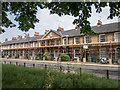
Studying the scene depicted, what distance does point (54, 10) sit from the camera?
22.4 ft

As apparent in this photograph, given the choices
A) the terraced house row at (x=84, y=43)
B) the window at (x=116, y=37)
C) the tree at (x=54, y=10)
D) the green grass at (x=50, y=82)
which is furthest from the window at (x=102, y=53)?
the green grass at (x=50, y=82)

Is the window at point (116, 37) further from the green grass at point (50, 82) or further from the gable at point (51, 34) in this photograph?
the green grass at point (50, 82)

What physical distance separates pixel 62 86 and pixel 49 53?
26.9 m

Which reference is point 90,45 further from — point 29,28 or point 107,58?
point 29,28

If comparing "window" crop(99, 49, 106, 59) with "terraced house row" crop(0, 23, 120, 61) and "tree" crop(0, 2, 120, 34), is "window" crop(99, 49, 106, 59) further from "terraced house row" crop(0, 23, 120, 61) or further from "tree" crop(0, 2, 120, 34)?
"tree" crop(0, 2, 120, 34)

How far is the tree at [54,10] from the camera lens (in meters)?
5.95

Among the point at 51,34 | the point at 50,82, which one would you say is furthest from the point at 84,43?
the point at 50,82

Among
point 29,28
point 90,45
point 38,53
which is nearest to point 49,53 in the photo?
point 38,53

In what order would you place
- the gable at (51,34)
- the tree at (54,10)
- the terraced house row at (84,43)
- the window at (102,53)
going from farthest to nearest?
1. the gable at (51,34)
2. the window at (102,53)
3. the terraced house row at (84,43)
4. the tree at (54,10)

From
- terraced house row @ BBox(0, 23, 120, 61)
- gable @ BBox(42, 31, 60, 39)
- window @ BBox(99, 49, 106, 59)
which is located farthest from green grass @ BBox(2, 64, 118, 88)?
gable @ BBox(42, 31, 60, 39)

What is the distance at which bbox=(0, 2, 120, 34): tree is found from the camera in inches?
234

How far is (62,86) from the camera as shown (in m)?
4.32

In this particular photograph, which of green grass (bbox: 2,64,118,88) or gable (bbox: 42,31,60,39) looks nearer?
green grass (bbox: 2,64,118,88)

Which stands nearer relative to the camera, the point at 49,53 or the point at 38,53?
the point at 49,53
